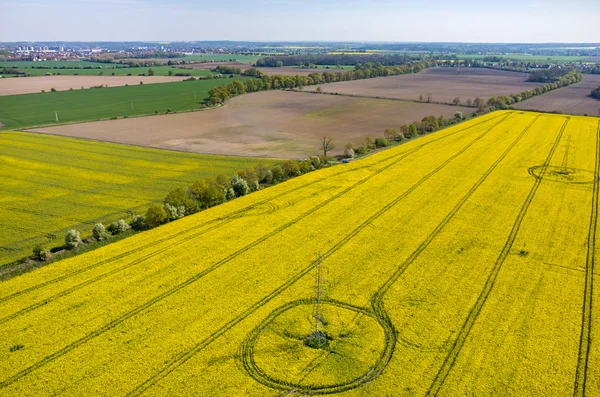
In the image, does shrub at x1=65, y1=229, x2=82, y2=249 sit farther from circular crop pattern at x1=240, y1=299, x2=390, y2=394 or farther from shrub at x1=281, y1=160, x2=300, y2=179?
shrub at x1=281, y1=160, x2=300, y2=179

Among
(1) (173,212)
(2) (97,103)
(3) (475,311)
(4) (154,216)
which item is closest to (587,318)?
(3) (475,311)

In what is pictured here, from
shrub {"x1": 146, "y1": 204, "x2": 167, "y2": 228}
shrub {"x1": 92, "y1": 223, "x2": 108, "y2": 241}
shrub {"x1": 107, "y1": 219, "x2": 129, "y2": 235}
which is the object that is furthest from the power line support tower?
shrub {"x1": 92, "y1": 223, "x2": 108, "y2": 241}

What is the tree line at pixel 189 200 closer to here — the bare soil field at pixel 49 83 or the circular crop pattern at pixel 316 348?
the circular crop pattern at pixel 316 348

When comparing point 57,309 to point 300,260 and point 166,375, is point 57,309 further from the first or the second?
point 300,260

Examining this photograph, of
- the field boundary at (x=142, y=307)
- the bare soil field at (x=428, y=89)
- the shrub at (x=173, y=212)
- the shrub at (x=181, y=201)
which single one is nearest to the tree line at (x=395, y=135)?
the field boundary at (x=142, y=307)

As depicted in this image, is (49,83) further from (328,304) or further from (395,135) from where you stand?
(328,304)
